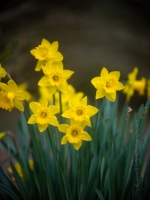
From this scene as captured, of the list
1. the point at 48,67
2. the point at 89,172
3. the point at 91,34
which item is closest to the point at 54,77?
the point at 48,67

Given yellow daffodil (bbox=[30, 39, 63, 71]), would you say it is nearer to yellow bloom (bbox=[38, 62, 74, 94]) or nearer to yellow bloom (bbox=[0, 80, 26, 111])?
yellow bloom (bbox=[38, 62, 74, 94])

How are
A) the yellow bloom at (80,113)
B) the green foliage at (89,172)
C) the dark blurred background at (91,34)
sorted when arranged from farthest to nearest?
the dark blurred background at (91,34)
the green foliage at (89,172)
the yellow bloom at (80,113)

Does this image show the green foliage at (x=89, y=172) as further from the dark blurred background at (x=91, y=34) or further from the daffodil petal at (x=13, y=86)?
the dark blurred background at (x=91, y=34)

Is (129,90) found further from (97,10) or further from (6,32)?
(97,10)

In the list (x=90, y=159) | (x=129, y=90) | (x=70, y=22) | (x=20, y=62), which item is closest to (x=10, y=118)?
(x=20, y=62)

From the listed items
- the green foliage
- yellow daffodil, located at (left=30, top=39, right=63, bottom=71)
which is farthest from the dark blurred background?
yellow daffodil, located at (left=30, top=39, right=63, bottom=71)

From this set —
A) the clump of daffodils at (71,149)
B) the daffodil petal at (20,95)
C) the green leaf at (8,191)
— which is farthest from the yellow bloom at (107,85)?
the green leaf at (8,191)
